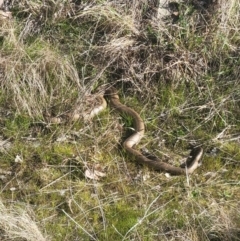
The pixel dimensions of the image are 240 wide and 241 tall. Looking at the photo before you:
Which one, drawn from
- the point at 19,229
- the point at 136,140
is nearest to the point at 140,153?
the point at 136,140

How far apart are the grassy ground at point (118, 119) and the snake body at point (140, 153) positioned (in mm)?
58

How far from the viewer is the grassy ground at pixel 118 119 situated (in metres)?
3.64

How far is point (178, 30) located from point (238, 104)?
90cm

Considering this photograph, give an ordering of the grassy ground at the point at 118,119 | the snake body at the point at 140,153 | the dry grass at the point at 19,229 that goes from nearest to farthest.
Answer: the dry grass at the point at 19,229 < the grassy ground at the point at 118,119 < the snake body at the point at 140,153

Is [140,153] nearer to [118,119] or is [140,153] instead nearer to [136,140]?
[136,140]

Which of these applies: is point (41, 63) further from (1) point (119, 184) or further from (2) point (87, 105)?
(1) point (119, 184)

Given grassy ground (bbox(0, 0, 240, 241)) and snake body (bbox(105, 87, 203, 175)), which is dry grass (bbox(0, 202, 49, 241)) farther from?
snake body (bbox(105, 87, 203, 175))

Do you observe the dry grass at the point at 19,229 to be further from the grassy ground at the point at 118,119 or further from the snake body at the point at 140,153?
the snake body at the point at 140,153

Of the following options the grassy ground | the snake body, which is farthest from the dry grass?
the snake body

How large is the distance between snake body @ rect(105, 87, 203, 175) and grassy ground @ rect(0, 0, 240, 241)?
0.06 metres

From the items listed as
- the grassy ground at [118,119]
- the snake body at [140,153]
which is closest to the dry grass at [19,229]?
the grassy ground at [118,119]

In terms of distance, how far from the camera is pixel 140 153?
4.25 m

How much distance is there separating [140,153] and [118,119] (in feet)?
1.61

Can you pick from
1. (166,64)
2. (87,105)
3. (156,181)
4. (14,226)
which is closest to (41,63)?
(87,105)
